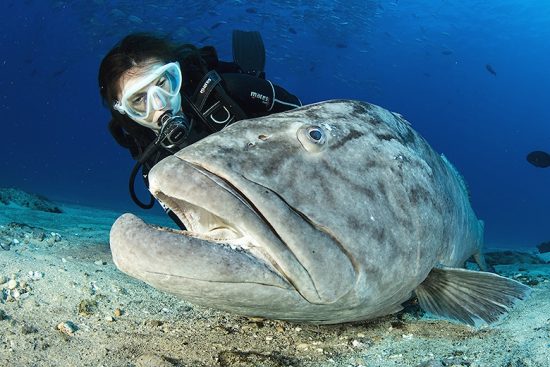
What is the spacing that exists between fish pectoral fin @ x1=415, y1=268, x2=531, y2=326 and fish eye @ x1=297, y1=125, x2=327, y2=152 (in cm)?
126

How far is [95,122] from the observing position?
539 ft

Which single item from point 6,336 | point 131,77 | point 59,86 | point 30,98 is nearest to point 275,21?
point 131,77

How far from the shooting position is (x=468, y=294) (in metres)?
2.88

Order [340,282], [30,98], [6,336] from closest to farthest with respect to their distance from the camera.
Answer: [340,282] < [6,336] < [30,98]

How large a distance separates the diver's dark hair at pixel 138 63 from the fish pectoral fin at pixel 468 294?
11.1 ft

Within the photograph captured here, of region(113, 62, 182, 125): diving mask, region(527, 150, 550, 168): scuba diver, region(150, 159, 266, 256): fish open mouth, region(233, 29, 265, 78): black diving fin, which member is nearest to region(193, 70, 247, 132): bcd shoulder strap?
region(113, 62, 182, 125): diving mask

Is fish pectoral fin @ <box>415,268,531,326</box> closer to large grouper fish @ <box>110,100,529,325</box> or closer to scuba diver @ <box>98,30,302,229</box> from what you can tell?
large grouper fish @ <box>110,100,529,325</box>

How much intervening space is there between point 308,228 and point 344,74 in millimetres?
93868

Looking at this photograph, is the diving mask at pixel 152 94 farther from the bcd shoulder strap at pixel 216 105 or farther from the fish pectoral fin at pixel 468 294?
the fish pectoral fin at pixel 468 294

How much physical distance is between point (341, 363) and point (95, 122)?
178002 mm

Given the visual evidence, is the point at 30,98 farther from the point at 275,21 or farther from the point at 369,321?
the point at 369,321

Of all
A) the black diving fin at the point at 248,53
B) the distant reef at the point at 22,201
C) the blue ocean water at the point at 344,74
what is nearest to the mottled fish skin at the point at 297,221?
the black diving fin at the point at 248,53

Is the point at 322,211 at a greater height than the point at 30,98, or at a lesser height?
greater

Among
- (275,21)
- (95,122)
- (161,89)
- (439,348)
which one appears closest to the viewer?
(439,348)
